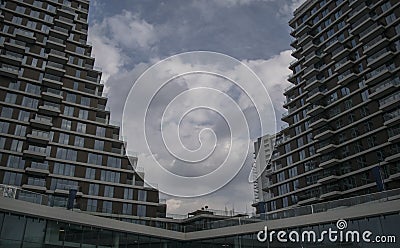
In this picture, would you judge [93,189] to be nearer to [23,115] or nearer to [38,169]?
[38,169]

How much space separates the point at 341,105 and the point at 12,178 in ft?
144

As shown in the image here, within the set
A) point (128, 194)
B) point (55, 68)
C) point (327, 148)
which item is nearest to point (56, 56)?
point (55, 68)

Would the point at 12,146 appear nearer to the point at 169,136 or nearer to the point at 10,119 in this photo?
the point at 10,119

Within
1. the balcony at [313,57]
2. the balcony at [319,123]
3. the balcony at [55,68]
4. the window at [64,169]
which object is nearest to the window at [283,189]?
the balcony at [319,123]

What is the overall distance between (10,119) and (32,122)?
281 cm

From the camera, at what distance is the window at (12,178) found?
149 ft

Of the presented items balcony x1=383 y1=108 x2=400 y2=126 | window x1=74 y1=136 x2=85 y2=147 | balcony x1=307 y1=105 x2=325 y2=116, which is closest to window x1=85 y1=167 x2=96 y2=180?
window x1=74 y1=136 x2=85 y2=147

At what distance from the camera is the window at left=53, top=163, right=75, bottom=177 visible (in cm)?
4896

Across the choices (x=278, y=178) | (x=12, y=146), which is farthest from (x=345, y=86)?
(x=12, y=146)

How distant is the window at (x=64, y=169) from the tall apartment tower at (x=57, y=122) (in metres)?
0.09

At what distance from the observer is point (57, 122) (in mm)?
51812

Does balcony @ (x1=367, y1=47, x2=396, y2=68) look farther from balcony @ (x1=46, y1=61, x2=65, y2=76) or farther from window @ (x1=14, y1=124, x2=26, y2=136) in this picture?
window @ (x1=14, y1=124, x2=26, y2=136)

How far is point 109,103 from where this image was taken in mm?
59281

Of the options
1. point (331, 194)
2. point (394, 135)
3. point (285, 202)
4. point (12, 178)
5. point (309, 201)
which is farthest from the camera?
point (285, 202)
